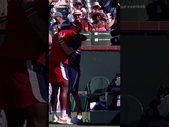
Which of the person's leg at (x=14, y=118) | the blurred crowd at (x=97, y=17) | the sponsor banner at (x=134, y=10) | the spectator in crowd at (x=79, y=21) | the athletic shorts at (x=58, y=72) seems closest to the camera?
the person's leg at (x=14, y=118)

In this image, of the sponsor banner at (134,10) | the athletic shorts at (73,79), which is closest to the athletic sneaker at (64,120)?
the athletic shorts at (73,79)

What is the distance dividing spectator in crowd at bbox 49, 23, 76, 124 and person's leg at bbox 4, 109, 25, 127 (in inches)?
55.3

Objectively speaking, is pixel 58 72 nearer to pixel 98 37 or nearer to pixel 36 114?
pixel 98 37

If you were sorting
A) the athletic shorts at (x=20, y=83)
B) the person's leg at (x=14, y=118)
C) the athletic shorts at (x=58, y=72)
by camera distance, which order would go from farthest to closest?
the athletic shorts at (x=58, y=72), the person's leg at (x=14, y=118), the athletic shorts at (x=20, y=83)

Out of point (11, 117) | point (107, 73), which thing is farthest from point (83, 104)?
point (11, 117)

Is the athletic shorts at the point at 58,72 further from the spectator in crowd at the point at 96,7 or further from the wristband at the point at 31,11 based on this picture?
the wristband at the point at 31,11

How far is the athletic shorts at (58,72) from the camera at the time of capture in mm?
4414

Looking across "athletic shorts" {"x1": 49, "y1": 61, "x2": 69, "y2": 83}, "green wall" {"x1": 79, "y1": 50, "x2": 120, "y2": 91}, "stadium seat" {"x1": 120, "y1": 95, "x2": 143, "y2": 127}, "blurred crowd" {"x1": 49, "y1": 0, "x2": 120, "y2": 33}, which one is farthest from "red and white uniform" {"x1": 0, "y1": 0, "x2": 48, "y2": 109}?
"stadium seat" {"x1": 120, "y1": 95, "x2": 143, "y2": 127}

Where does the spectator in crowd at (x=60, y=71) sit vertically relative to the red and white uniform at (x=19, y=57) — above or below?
below

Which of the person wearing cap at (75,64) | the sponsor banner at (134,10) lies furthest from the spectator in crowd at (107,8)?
the person wearing cap at (75,64)

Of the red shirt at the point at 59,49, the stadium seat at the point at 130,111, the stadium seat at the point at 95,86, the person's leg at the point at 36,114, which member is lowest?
the stadium seat at the point at 130,111

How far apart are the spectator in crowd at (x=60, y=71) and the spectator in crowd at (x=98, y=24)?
35cm

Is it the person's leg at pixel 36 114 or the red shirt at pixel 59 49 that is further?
the red shirt at pixel 59 49

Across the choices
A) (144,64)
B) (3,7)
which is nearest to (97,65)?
(144,64)
